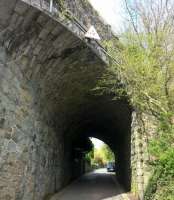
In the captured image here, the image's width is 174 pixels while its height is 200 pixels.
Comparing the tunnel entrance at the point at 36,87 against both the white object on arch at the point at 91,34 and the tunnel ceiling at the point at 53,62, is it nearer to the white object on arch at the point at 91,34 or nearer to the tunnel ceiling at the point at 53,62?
the tunnel ceiling at the point at 53,62

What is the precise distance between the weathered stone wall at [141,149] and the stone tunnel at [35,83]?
4.16 ft

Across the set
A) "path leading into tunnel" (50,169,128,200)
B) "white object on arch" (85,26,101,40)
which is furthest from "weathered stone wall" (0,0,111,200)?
"path leading into tunnel" (50,169,128,200)

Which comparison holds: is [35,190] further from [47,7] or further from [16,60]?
[47,7]

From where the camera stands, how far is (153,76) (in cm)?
820

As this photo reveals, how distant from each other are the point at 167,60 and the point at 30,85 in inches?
149

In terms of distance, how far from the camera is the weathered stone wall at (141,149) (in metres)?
8.80

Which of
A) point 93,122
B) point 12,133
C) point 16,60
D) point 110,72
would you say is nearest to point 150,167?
point 110,72

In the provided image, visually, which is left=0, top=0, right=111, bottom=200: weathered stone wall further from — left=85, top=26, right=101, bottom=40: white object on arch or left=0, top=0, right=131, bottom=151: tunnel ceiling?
left=85, top=26, right=101, bottom=40: white object on arch

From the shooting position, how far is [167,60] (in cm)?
822

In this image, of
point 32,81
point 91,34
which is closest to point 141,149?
point 91,34

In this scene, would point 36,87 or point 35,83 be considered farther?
point 36,87

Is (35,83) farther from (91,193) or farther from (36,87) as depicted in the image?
(91,193)

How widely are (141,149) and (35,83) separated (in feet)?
12.7

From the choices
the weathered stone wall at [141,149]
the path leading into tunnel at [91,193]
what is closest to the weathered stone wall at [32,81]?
the path leading into tunnel at [91,193]
